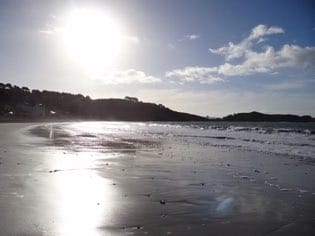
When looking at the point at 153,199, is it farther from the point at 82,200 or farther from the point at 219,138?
the point at 219,138

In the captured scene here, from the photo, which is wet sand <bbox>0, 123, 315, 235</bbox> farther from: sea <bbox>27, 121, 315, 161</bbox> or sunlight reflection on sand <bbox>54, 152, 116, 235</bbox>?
sea <bbox>27, 121, 315, 161</bbox>

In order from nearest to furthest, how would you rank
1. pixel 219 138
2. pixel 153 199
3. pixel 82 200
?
pixel 82 200, pixel 153 199, pixel 219 138

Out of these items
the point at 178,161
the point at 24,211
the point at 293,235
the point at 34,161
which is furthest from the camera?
the point at 178,161

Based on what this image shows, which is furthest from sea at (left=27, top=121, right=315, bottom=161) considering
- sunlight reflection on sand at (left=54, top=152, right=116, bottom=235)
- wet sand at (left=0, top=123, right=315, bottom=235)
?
sunlight reflection on sand at (left=54, top=152, right=116, bottom=235)

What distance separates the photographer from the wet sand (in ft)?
20.3

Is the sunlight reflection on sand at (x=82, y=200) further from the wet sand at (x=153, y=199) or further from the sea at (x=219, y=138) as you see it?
the sea at (x=219, y=138)

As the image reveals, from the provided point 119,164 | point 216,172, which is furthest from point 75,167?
point 216,172

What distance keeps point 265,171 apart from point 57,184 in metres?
6.62

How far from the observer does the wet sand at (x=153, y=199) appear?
6.18 meters

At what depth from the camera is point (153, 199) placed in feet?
27.4

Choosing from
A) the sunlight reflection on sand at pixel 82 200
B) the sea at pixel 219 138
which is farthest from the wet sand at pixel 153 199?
the sea at pixel 219 138

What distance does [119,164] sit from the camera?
48.0 ft

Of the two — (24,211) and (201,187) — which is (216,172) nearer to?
(201,187)

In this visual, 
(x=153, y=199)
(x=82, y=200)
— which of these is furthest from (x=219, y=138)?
(x=82, y=200)
